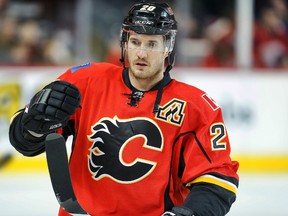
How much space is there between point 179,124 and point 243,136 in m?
3.66

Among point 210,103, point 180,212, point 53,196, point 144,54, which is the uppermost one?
point 144,54

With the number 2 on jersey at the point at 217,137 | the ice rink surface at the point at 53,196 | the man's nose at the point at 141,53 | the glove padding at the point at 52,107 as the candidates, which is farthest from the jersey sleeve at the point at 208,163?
the ice rink surface at the point at 53,196

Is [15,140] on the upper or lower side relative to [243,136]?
upper

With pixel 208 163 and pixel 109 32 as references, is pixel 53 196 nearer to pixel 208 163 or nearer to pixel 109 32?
pixel 208 163

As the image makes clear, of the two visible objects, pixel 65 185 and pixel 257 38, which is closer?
pixel 65 185

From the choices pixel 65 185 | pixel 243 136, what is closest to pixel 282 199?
pixel 243 136

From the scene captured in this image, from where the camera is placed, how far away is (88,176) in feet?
8.29

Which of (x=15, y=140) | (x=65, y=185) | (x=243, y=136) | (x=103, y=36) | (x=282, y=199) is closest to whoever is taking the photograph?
(x=65, y=185)

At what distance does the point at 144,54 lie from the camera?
98.2 inches

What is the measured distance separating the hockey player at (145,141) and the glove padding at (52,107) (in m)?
0.13

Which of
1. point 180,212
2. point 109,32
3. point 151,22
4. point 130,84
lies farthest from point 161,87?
point 109,32

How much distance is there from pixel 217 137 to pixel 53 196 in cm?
240

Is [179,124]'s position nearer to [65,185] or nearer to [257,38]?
[65,185]

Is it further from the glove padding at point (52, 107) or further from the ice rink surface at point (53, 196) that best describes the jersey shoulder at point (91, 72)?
the ice rink surface at point (53, 196)
